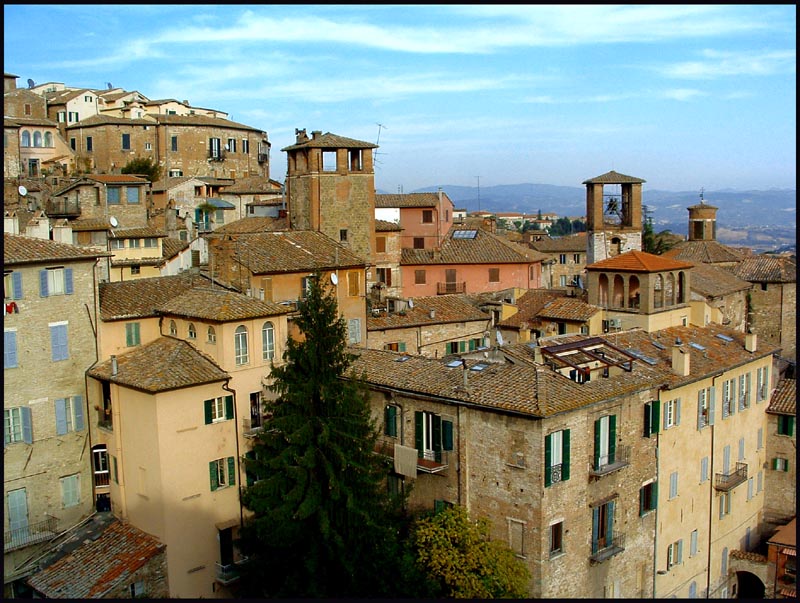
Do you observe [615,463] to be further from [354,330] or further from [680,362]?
[354,330]

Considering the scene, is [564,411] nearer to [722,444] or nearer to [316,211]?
[722,444]

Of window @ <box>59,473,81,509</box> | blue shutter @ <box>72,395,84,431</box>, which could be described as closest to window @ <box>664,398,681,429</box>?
blue shutter @ <box>72,395,84,431</box>

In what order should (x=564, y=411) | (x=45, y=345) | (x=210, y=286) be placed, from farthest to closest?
(x=210, y=286), (x=45, y=345), (x=564, y=411)

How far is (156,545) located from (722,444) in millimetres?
17579

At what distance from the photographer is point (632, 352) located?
2681cm

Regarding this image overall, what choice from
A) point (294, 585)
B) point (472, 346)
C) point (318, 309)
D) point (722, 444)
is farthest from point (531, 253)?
point (294, 585)

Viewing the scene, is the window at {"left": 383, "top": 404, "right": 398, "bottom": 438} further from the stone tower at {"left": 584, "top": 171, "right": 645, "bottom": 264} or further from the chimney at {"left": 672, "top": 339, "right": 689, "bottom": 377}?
the stone tower at {"left": 584, "top": 171, "right": 645, "bottom": 264}

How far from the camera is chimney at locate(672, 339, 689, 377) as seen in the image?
84.1ft

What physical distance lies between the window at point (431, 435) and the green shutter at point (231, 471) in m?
5.40

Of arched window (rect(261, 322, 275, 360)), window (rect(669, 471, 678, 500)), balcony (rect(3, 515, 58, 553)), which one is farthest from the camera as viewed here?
arched window (rect(261, 322, 275, 360))

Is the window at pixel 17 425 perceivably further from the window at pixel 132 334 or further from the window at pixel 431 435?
the window at pixel 431 435

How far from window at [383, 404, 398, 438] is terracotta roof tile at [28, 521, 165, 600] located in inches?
263

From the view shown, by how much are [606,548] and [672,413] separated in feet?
15.6

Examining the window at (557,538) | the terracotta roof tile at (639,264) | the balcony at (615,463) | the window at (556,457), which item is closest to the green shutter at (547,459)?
the window at (556,457)
